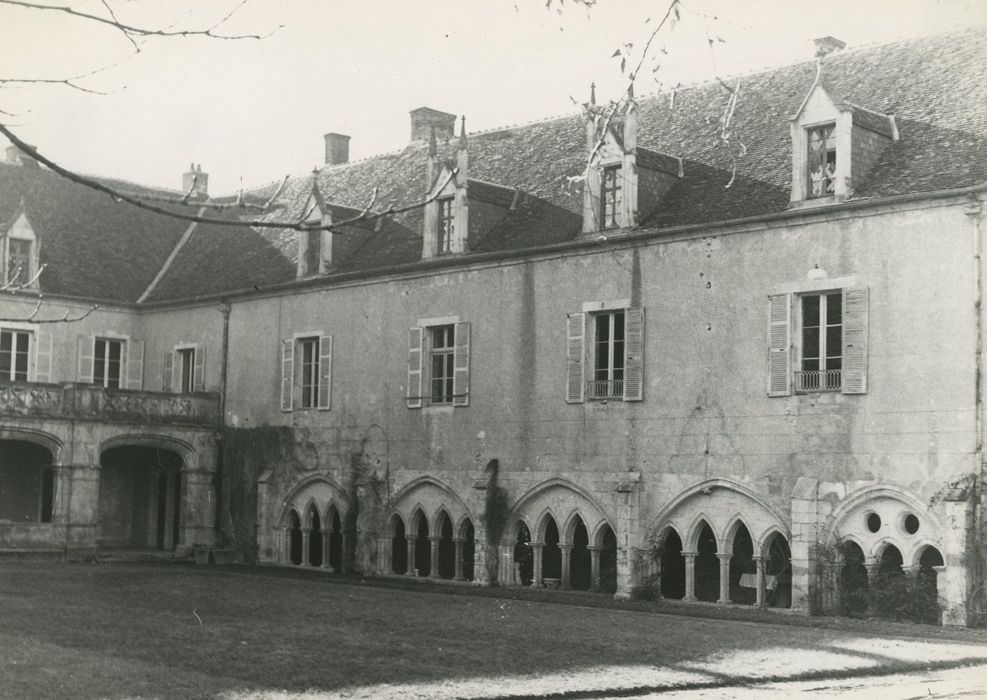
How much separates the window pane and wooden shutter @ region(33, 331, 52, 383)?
57.1 feet

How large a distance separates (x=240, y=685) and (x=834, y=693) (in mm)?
4758

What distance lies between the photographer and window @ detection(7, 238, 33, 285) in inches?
1148

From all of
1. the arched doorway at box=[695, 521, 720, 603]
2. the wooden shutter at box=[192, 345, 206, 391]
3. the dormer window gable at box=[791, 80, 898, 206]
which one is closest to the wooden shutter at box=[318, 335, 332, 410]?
the wooden shutter at box=[192, 345, 206, 391]

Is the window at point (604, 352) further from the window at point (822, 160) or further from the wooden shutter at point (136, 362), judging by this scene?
the wooden shutter at point (136, 362)

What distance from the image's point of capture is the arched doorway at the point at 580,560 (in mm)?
22281

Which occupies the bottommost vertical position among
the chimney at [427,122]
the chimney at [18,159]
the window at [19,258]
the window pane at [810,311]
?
the window pane at [810,311]

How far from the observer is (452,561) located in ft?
80.9

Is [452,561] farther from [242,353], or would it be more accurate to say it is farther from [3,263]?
[3,263]

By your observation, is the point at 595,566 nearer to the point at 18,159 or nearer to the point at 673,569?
the point at 673,569

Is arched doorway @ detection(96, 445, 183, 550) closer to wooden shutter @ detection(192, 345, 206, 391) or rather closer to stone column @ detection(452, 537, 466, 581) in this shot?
wooden shutter @ detection(192, 345, 206, 391)

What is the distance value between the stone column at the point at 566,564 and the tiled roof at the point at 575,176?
5.11 meters

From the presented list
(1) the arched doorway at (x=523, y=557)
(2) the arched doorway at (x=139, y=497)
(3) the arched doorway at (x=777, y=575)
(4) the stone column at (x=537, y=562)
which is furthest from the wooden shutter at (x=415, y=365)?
(2) the arched doorway at (x=139, y=497)

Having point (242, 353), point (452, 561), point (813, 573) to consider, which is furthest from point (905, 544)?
point (242, 353)

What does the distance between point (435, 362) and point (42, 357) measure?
9.92m
